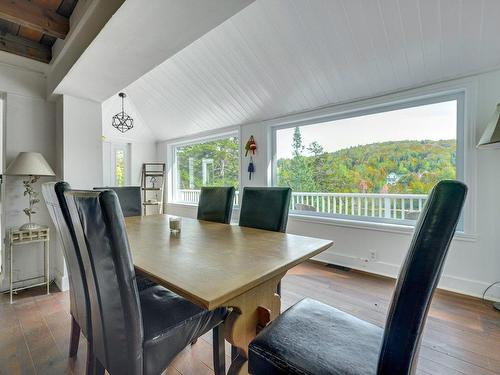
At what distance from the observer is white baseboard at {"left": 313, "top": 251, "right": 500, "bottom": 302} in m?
2.28

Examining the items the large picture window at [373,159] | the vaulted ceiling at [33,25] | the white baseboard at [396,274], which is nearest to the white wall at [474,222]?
the white baseboard at [396,274]

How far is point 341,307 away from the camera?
2.16 metres

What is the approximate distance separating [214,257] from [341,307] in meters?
1.55

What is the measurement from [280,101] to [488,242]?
266 centimetres

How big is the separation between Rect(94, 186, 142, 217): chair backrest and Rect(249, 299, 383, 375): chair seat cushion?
7.09 feet

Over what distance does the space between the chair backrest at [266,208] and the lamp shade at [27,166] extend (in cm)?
194

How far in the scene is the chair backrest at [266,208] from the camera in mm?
1907

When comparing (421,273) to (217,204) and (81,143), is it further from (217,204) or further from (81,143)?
(81,143)

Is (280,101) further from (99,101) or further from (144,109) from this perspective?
(144,109)

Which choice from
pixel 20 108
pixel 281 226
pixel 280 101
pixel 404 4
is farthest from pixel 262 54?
pixel 20 108

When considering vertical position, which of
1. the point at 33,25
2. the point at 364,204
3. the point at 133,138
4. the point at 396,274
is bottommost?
the point at 396,274

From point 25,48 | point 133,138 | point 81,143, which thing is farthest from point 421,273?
point 133,138

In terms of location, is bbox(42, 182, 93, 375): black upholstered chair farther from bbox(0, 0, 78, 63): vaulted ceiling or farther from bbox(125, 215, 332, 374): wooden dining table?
bbox(0, 0, 78, 63): vaulted ceiling

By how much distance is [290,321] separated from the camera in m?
1.05
